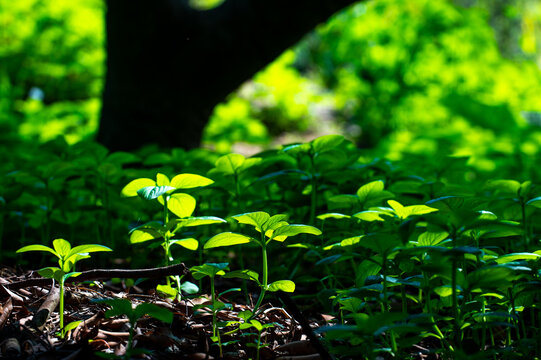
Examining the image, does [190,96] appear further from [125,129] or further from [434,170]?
[434,170]

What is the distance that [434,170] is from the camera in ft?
5.78

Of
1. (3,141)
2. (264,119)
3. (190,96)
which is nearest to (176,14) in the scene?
(190,96)

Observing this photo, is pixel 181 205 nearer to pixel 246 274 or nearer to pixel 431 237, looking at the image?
pixel 246 274

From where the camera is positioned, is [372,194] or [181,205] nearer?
[181,205]

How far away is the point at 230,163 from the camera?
1357 millimetres

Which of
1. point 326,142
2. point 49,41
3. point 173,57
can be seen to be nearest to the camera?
point 326,142

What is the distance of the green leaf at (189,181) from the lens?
3.59 ft

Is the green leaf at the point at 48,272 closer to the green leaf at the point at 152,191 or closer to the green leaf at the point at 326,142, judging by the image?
the green leaf at the point at 152,191

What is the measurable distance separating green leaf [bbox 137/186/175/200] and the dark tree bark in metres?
1.94

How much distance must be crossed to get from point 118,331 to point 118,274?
116 mm

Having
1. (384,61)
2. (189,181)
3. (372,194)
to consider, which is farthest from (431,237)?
(384,61)

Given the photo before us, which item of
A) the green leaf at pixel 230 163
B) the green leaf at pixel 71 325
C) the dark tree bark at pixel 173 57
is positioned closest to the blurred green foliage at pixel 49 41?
the dark tree bark at pixel 173 57

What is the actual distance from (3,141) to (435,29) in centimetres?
567

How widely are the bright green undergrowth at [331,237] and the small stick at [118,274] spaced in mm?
45
